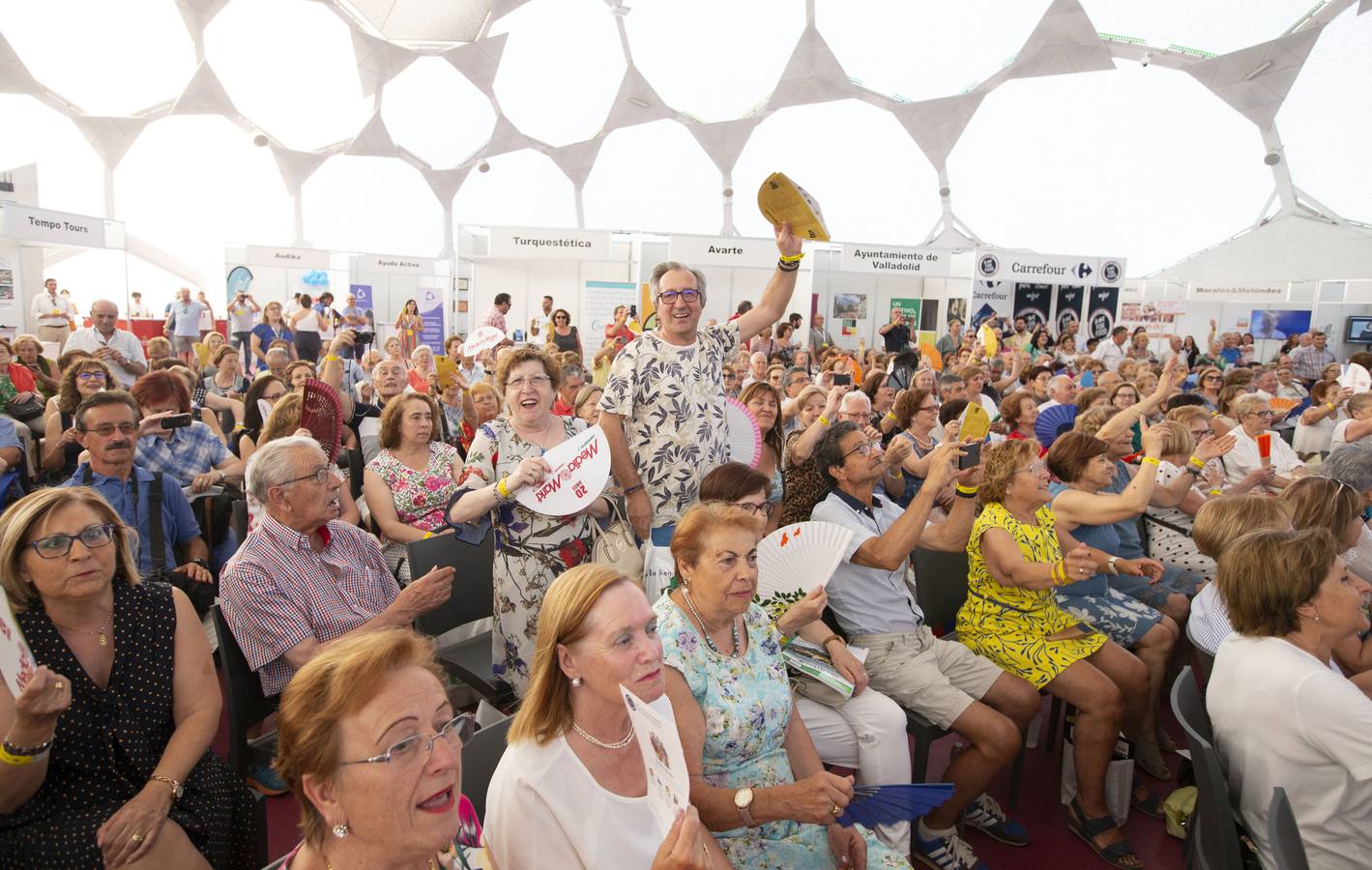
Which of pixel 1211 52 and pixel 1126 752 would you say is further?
pixel 1211 52

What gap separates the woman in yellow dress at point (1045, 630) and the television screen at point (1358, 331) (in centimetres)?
1791

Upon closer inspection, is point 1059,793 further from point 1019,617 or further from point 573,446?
point 573,446

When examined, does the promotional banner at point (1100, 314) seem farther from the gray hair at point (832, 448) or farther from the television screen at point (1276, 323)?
the gray hair at point (832, 448)

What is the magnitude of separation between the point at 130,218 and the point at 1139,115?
34627 millimetres

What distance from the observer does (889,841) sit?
8.32ft

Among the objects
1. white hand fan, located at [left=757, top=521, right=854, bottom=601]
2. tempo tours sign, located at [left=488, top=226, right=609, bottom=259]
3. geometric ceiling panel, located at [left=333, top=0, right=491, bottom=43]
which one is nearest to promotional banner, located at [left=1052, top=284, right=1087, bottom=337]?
tempo tours sign, located at [left=488, top=226, right=609, bottom=259]

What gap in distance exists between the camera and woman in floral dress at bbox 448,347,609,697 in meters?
3.12

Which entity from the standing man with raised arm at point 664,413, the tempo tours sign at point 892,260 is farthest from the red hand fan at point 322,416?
the tempo tours sign at point 892,260

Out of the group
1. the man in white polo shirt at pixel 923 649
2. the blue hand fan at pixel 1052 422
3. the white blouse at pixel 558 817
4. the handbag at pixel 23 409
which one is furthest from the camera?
the blue hand fan at pixel 1052 422

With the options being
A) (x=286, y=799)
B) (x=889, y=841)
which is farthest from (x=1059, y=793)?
(x=286, y=799)

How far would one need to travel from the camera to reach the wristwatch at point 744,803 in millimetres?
2057

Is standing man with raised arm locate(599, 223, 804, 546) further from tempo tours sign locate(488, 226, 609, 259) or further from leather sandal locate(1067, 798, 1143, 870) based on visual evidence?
tempo tours sign locate(488, 226, 609, 259)

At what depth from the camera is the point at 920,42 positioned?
95.2 feet

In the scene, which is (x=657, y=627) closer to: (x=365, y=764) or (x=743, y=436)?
(x=365, y=764)
